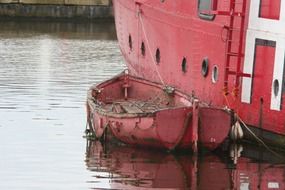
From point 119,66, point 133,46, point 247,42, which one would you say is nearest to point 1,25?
point 119,66

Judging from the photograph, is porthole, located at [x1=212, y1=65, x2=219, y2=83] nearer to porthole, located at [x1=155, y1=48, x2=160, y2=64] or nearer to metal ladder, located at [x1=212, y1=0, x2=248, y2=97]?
metal ladder, located at [x1=212, y1=0, x2=248, y2=97]

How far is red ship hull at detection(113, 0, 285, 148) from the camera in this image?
2189cm

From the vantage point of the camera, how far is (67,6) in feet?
205

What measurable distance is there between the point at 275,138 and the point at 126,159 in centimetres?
287

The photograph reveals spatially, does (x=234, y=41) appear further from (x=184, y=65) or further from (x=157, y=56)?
(x=157, y=56)

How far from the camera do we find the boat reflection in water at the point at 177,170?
19.7m

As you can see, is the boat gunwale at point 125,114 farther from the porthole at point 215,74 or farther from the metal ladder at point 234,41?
the metal ladder at point 234,41

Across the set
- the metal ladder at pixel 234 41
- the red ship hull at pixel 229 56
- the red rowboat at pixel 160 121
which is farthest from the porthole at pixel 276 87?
the red rowboat at pixel 160 121

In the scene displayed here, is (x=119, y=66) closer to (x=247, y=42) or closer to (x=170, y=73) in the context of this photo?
(x=170, y=73)

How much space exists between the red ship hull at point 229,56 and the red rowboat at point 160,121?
9.8 inches

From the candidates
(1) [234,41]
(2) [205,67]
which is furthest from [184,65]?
(1) [234,41]

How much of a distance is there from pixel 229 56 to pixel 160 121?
94.3 inches

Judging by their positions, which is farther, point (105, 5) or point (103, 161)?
point (105, 5)

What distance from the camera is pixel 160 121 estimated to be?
21.3 metres
